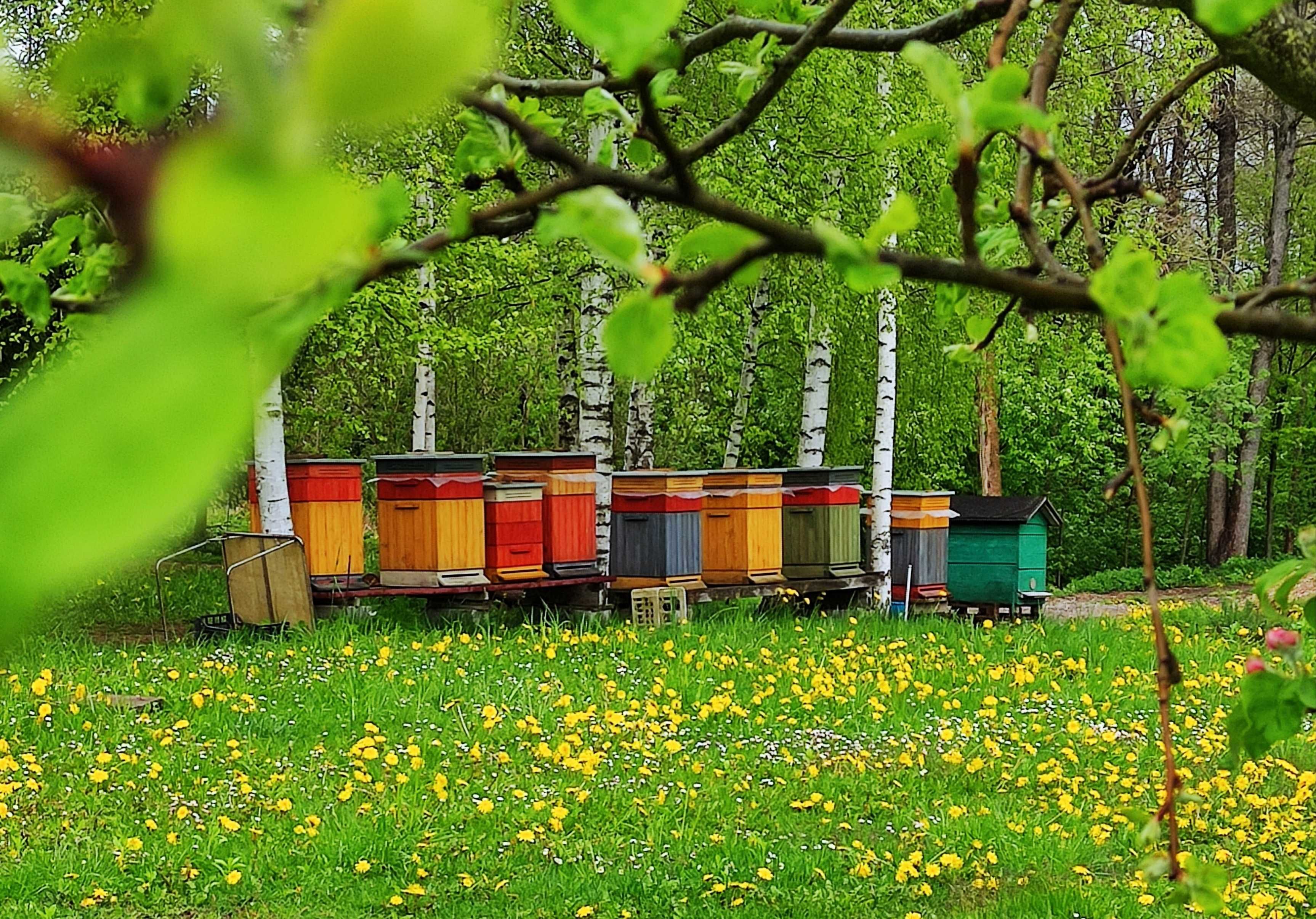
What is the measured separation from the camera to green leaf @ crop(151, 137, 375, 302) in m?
0.13

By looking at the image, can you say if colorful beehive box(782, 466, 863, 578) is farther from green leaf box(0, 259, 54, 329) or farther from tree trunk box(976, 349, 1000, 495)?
green leaf box(0, 259, 54, 329)

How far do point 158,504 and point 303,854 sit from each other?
3713mm

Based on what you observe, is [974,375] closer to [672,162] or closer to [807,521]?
[807,521]

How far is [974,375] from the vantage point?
11.4 meters

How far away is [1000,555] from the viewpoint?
373 inches

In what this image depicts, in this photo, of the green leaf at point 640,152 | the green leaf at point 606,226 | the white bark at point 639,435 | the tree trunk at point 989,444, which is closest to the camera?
the green leaf at point 606,226

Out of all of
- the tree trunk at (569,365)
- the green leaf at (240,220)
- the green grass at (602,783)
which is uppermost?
the tree trunk at (569,365)

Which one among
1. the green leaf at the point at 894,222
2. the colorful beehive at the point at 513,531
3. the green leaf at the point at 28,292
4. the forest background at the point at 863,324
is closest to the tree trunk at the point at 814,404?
the forest background at the point at 863,324

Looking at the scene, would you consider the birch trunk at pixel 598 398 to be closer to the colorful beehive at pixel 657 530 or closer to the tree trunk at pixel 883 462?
the colorful beehive at pixel 657 530

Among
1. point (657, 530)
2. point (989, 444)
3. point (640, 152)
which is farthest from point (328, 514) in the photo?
point (989, 444)

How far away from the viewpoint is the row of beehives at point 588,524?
282 inches

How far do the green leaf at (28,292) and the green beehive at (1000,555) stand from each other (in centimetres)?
927

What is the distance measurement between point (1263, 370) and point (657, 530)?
9878mm

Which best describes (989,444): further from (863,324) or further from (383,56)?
(383,56)
